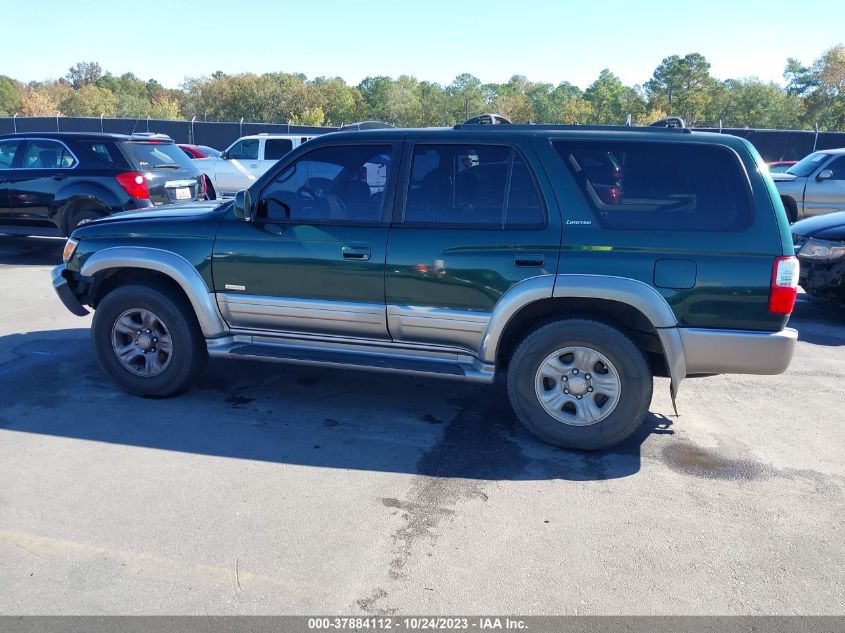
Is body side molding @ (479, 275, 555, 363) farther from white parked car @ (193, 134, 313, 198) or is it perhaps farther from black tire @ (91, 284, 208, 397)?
white parked car @ (193, 134, 313, 198)

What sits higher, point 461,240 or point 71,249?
point 461,240

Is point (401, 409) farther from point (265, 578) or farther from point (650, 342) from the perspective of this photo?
point (265, 578)

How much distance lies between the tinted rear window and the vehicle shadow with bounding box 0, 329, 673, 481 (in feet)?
15.5

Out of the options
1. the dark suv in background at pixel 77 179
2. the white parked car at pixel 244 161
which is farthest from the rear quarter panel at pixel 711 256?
the white parked car at pixel 244 161

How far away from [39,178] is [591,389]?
893cm

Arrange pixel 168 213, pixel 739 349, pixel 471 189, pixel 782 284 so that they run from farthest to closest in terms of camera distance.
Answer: pixel 168 213 < pixel 471 189 < pixel 739 349 < pixel 782 284

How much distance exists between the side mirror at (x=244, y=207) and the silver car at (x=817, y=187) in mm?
10931

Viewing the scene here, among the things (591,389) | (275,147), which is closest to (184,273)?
(591,389)

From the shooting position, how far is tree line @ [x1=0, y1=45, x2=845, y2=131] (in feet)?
160

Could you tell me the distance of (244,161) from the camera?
17.5 m

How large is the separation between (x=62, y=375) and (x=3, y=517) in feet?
7.39

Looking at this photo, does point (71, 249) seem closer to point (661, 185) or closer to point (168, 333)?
point (168, 333)

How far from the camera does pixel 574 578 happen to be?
322 cm

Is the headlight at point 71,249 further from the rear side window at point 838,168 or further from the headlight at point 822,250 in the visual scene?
the rear side window at point 838,168
